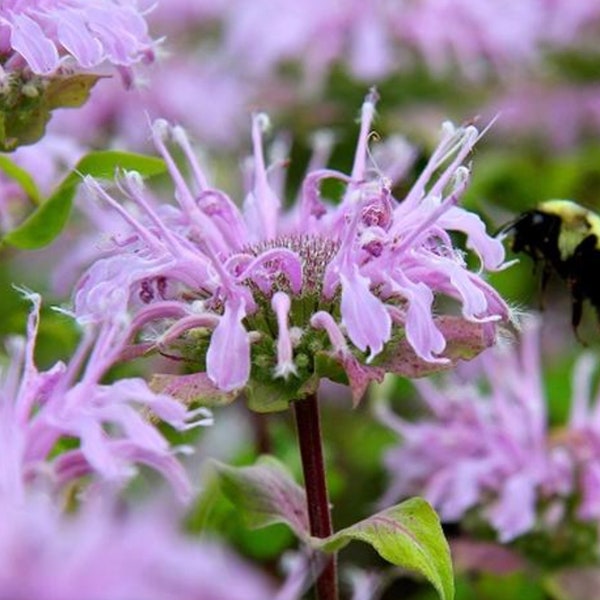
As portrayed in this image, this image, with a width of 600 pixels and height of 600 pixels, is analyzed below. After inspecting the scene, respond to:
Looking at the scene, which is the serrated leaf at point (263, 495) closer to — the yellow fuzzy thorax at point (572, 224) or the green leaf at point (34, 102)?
the green leaf at point (34, 102)

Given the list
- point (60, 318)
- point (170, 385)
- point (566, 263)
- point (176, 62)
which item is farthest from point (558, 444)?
point (176, 62)

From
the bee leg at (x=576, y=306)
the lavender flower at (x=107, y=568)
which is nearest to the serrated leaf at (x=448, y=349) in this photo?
the bee leg at (x=576, y=306)

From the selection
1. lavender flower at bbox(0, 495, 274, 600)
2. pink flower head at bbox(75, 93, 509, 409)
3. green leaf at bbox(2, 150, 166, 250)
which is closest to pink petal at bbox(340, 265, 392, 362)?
pink flower head at bbox(75, 93, 509, 409)

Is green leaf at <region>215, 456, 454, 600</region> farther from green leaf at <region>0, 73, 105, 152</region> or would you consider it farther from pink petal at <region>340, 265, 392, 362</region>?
green leaf at <region>0, 73, 105, 152</region>

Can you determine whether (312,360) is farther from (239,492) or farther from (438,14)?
(438,14)

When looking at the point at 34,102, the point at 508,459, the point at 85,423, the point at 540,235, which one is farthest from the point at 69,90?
the point at 508,459

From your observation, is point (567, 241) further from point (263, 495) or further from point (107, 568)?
point (107, 568)
